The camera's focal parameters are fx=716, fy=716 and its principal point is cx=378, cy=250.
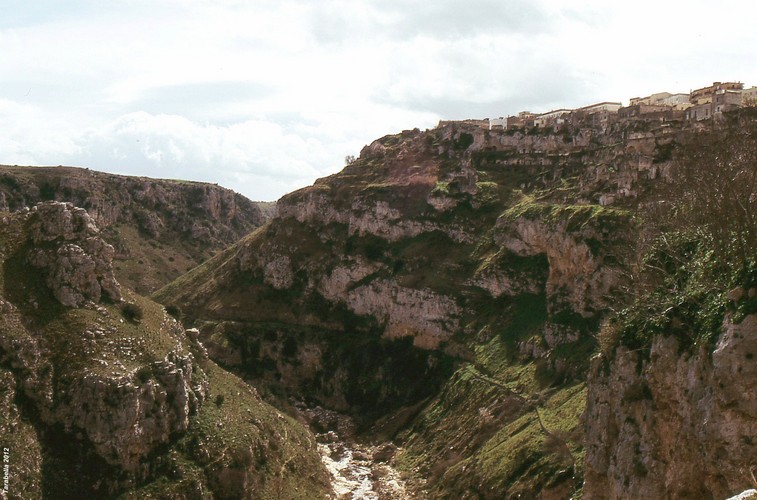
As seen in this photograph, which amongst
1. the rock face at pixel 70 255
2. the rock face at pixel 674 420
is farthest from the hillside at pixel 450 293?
the rock face at pixel 70 255

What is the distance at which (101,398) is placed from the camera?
60062mm

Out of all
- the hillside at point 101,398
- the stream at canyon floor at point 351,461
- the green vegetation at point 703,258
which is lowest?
the stream at canyon floor at point 351,461

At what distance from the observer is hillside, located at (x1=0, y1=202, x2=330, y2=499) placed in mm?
57688

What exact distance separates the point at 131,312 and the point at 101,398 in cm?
1283

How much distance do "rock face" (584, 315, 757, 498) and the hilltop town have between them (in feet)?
244

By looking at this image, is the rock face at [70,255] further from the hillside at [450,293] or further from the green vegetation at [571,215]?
the green vegetation at [571,215]

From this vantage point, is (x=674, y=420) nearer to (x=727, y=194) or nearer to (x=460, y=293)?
(x=727, y=194)

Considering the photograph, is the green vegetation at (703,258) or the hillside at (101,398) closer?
the green vegetation at (703,258)

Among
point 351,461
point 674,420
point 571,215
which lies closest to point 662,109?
point 571,215

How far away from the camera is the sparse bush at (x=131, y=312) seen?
7094 cm

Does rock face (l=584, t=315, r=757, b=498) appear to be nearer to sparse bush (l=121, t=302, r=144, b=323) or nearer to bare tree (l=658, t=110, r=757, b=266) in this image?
bare tree (l=658, t=110, r=757, b=266)

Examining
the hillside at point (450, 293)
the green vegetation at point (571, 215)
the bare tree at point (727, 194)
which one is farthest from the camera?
the green vegetation at point (571, 215)

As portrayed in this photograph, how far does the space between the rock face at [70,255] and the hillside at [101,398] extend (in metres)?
0.10

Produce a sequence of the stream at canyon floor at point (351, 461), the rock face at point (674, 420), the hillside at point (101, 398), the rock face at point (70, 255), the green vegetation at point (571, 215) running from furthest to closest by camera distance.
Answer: the green vegetation at point (571, 215) → the stream at canyon floor at point (351, 461) → the rock face at point (70, 255) → the hillside at point (101, 398) → the rock face at point (674, 420)
